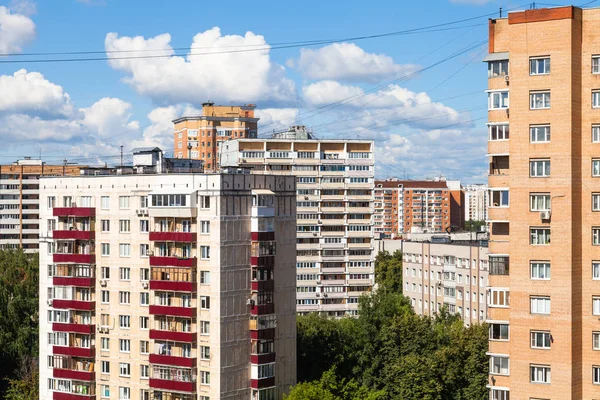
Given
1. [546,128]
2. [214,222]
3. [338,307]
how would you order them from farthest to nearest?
1. [338,307]
2. [214,222]
3. [546,128]

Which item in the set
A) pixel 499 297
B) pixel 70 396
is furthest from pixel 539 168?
pixel 70 396

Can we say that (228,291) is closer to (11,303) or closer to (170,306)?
(170,306)

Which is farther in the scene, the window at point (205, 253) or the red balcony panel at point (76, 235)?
the red balcony panel at point (76, 235)

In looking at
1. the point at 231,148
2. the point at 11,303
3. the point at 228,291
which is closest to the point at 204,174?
the point at 228,291

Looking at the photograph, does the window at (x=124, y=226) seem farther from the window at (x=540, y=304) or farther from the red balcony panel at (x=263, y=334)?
the window at (x=540, y=304)

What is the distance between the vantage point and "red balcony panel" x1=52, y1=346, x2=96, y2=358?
75.6m

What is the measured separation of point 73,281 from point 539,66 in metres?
42.7

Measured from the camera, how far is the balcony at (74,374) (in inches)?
2970

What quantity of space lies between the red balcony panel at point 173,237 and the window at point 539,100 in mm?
28281

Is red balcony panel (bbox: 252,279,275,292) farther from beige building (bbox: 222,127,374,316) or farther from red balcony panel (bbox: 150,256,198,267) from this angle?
beige building (bbox: 222,127,374,316)

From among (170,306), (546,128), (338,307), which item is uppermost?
(546,128)

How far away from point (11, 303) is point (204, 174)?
4623 cm

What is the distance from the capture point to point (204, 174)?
69.5 metres

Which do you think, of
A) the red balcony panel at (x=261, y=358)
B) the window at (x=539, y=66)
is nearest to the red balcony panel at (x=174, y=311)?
the red balcony panel at (x=261, y=358)
